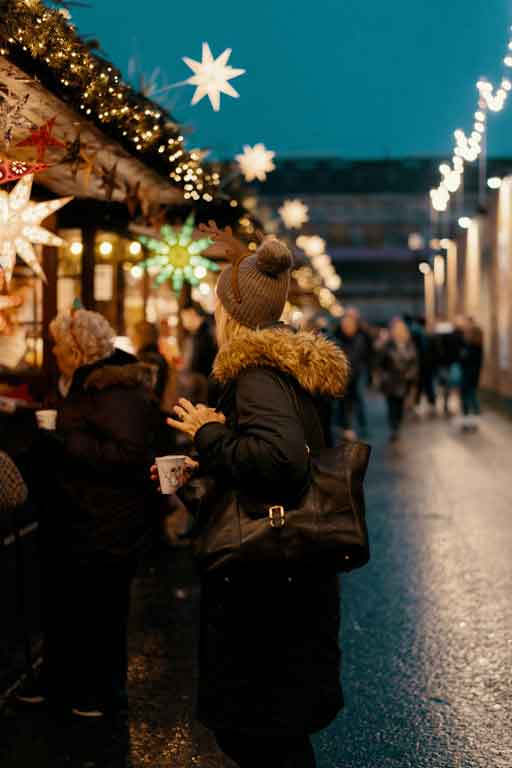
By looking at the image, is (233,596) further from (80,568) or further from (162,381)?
(162,381)

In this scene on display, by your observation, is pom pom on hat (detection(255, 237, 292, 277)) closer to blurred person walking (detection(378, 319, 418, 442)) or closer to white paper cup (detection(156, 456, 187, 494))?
white paper cup (detection(156, 456, 187, 494))

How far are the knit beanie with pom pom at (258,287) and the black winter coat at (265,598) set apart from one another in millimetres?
138

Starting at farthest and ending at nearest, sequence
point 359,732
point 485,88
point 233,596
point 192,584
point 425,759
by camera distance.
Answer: point 485,88, point 192,584, point 359,732, point 425,759, point 233,596

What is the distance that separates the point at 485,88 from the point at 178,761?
12.9 meters

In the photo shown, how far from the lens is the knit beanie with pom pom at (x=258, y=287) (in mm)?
3617

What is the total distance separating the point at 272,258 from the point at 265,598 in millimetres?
1055

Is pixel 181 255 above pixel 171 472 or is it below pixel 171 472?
above

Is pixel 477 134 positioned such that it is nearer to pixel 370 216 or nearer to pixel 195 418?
pixel 195 418

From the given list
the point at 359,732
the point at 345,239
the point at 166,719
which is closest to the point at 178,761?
the point at 166,719

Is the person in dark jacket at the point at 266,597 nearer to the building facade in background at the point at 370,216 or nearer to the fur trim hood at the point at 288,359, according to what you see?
the fur trim hood at the point at 288,359

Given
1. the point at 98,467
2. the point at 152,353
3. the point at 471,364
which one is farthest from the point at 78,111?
the point at 471,364

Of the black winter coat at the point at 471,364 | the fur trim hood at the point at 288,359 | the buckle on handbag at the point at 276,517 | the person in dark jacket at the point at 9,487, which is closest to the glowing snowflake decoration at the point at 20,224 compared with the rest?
the person in dark jacket at the point at 9,487

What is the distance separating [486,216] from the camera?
1316 inches

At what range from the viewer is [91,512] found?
5191mm
